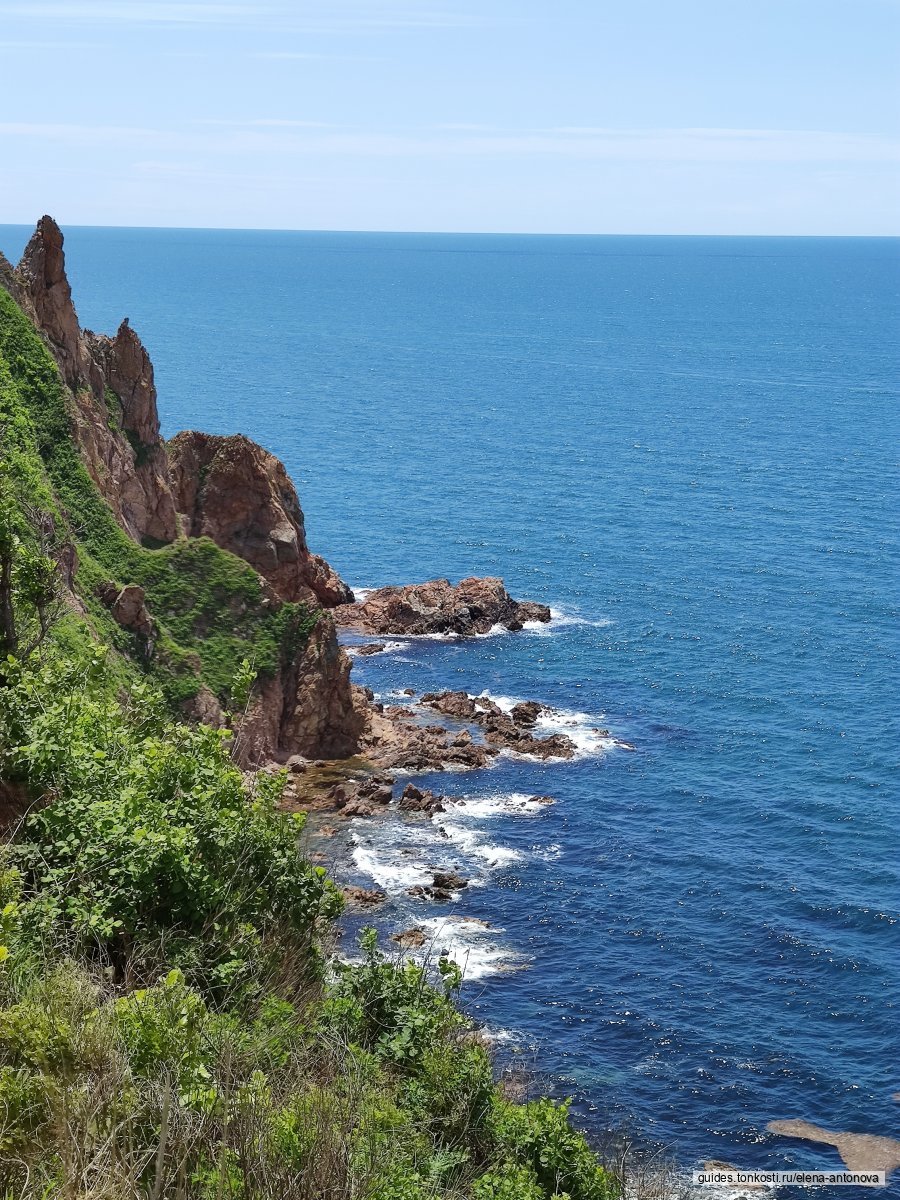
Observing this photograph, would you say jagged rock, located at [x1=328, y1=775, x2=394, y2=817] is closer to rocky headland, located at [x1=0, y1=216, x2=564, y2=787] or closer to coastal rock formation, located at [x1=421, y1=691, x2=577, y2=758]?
rocky headland, located at [x1=0, y1=216, x2=564, y2=787]

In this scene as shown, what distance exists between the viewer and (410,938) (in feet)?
199

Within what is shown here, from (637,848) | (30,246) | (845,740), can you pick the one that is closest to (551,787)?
(637,848)

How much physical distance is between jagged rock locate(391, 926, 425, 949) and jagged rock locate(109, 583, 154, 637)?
78.1 ft

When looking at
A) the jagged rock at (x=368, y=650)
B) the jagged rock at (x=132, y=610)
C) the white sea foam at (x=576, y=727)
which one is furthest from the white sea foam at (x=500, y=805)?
the jagged rock at (x=368, y=650)

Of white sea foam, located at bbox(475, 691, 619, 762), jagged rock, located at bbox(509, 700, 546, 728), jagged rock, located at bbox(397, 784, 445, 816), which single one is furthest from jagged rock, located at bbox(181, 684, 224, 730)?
jagged rock, located at bbox(509, 700, 546, 728)

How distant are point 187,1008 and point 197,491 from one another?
2721 inches

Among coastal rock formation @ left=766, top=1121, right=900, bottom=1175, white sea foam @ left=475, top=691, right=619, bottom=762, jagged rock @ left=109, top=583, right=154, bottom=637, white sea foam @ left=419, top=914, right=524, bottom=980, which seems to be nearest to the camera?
coastal rock formation @ left=766, top=1121, right=900, bottom=1175

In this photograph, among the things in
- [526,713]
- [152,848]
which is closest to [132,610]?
[526,713]

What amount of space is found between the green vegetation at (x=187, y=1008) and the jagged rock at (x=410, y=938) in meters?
20.7

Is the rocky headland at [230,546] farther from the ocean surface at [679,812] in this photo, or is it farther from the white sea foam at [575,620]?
the white sea foam at [575,620]

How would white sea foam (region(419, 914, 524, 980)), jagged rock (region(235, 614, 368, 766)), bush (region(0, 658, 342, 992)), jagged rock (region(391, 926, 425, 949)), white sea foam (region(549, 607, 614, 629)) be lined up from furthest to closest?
white sea foam (region(549, 607, 614, 629))
jagged rock (region(235, 614, 368, 766))
jagged rock (region(391, 926, 425, 949))
white sea foam (region(419, 914, 524, 980))
bush (region(0, 658, 342, 992))

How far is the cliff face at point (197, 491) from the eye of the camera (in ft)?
256

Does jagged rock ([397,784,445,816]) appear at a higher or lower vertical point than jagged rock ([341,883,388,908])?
higher

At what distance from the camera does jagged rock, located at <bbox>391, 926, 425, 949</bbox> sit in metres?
59.8
